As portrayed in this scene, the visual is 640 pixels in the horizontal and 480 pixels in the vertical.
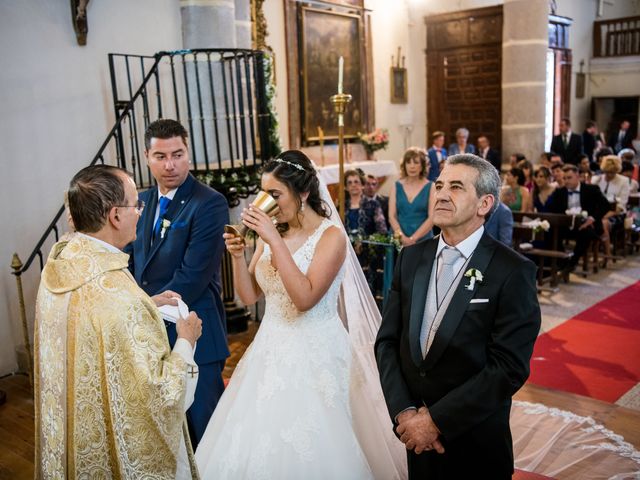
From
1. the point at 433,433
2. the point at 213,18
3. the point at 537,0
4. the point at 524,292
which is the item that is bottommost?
the point at 433,433

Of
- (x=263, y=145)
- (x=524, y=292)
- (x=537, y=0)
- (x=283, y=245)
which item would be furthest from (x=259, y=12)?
(x=524, y=292)

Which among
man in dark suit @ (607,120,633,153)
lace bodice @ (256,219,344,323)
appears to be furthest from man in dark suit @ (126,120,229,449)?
man in dark suit @ (607,120,633,153)

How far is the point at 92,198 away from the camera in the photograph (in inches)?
77.7

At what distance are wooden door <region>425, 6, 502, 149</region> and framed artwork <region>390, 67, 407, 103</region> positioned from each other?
93 centimetres

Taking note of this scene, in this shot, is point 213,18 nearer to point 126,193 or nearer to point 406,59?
point 126,193

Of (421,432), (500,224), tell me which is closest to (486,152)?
(500,224)

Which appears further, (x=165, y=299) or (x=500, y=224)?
(x=500, y=224)

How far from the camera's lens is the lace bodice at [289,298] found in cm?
290

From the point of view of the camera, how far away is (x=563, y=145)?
13.4 meters

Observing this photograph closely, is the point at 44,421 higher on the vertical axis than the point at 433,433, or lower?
higher

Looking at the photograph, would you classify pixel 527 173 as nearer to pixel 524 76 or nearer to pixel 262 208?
pixel 524 76

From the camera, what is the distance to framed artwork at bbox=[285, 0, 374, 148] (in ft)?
32.0

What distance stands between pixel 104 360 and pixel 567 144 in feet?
43.2

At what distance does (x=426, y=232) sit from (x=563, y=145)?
879 cm
